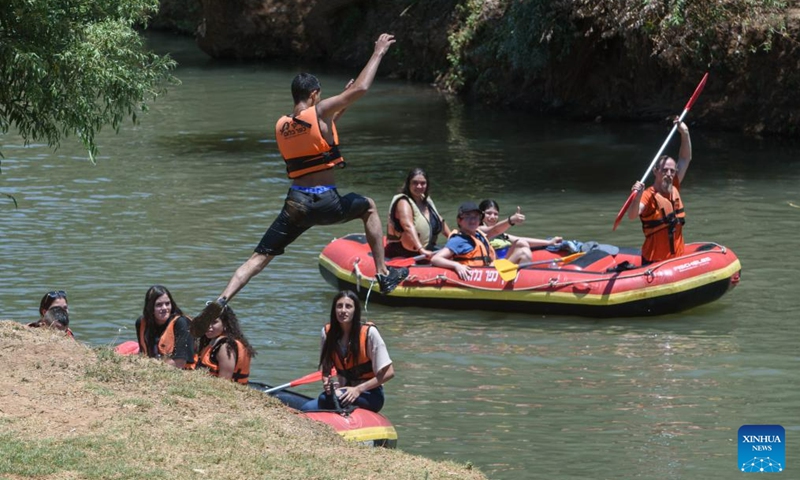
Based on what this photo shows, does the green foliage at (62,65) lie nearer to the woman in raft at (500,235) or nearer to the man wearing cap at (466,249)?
the man wearing cap at (466,249)

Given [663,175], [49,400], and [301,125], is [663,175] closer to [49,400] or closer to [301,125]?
[301,125]

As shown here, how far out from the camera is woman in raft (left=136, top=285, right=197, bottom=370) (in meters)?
9.10

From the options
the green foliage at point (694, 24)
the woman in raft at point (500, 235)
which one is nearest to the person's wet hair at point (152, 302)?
the woman in raft at point (500, 235)

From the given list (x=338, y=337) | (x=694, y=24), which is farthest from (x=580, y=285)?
(x=694, y=24)

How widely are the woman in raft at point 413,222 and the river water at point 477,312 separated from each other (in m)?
0.76

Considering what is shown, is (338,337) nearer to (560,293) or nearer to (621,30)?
(560,293)

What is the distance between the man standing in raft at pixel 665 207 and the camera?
12594mm

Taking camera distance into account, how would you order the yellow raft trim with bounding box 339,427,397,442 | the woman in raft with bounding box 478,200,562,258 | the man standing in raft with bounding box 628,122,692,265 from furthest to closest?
the woman in raft with bounding box 478,200,562,258 → the man standing in raft with bounding box 628,122,692,265 → the yellow raft trim with bounding box 339,427,397,442

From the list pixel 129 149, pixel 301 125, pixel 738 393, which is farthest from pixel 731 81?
pixel 301 125

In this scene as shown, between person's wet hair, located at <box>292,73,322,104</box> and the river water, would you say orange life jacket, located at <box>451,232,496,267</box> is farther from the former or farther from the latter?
person's wet hair, located at <box>292,73,322,104</box>

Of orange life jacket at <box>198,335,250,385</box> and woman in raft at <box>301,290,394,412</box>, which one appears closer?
woman in raft at <box>301,290,394,412</box>

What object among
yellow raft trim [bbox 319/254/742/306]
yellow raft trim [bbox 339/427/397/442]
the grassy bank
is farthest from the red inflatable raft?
the grassy bank

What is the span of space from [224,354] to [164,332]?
20.7 inches

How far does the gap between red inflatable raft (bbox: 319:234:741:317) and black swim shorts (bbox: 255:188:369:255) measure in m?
3.61
